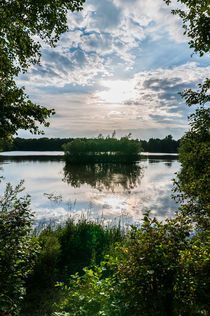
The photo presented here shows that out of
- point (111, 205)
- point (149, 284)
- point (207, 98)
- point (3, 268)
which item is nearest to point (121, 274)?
point (149, 284)

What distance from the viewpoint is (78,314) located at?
10.0 ft

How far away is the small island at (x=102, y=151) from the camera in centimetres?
6325

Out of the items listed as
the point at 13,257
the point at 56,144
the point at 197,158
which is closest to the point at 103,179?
the point at 197,158

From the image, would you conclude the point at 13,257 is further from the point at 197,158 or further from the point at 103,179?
the point at 103,179

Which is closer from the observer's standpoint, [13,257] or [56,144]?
[13,257]

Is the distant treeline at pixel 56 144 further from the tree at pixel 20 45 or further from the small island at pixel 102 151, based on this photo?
the tree at pixel 20 45

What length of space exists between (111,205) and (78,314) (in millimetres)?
13319

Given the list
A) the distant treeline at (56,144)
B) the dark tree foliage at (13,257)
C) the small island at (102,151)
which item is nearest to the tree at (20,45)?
the dark tree foliage at (13,257)

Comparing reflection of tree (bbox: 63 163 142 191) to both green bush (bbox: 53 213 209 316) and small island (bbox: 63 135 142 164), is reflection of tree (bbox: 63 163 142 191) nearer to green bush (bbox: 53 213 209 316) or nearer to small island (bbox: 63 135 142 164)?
green bush (bbox: 53 213 209 316)

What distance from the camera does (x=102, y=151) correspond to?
233ft

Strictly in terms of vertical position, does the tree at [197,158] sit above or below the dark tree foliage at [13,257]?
above

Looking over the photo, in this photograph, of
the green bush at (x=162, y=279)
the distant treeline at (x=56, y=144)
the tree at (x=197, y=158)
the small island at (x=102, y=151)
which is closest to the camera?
the green bush at (x=162, y=279)

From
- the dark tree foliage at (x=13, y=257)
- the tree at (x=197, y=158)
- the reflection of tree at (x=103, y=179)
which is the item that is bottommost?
the reflection of tree at (x=103, y=179)

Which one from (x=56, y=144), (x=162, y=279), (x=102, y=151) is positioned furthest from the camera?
(x=56, y=144)
